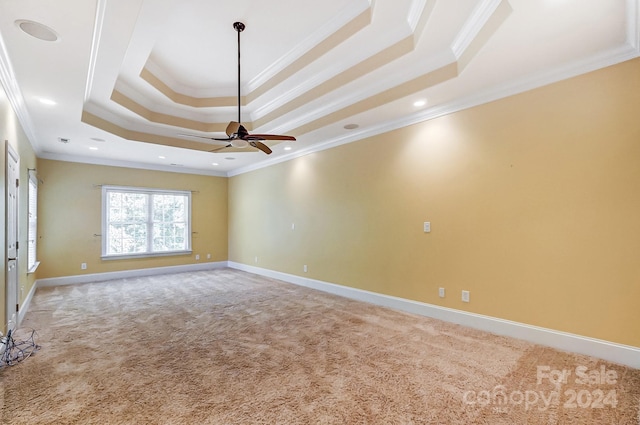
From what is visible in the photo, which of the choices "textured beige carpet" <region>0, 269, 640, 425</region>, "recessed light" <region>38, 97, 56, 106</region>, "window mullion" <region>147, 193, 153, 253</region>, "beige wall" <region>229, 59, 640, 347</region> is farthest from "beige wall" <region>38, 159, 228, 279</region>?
"beige wall" <region>229, 59, 640, 347</region>

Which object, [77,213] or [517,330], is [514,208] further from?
[77,213]

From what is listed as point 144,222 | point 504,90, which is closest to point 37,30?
point 504,90

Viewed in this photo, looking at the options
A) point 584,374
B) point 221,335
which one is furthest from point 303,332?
point 584,374

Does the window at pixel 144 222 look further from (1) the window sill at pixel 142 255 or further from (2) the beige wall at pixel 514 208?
(2) the beige wall at pixel 514 208

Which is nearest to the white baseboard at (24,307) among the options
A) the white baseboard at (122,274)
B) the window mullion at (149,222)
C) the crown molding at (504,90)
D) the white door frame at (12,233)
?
the white door frame at (12,233)

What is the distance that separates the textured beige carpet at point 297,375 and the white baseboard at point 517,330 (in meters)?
0.11

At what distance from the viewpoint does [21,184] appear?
13.5 feet

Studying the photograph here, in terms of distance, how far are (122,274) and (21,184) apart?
3.32m

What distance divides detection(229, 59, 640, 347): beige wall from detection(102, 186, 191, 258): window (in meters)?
4.59

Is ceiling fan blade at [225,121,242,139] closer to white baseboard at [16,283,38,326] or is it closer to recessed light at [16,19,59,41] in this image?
recessed light at [16,19,59,41]

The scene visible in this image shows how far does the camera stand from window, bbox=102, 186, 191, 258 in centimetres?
681

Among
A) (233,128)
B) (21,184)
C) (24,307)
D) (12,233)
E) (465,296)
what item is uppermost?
(233,128)

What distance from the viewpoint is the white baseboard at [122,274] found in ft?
19.8

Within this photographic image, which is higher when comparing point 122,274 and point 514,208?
point 514,208
